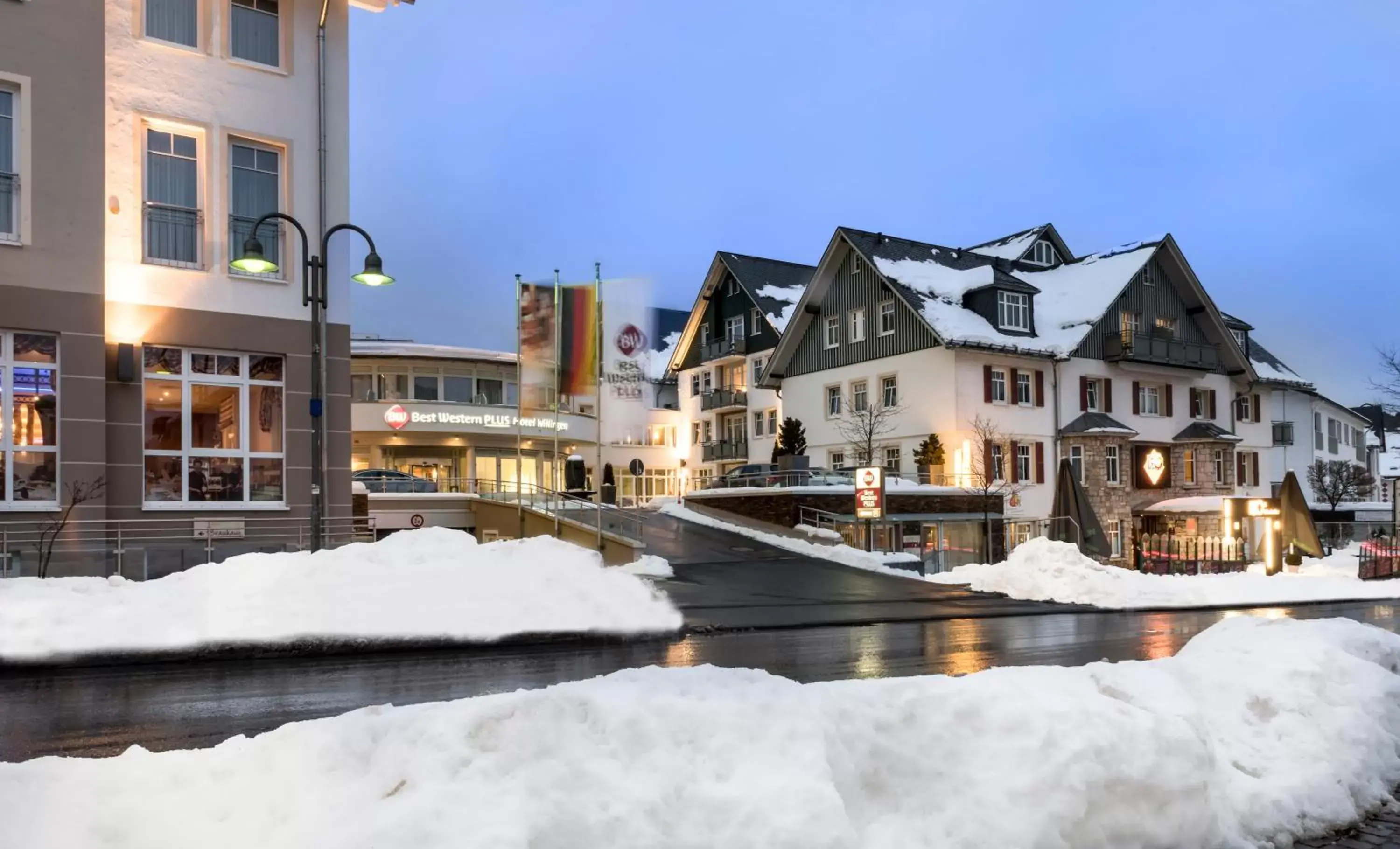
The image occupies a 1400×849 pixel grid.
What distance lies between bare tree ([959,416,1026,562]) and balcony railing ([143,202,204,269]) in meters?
27.9

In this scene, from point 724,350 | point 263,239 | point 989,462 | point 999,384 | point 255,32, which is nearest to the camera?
point 263,239

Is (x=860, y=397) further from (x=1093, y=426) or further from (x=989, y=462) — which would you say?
(x=1093, y=426)

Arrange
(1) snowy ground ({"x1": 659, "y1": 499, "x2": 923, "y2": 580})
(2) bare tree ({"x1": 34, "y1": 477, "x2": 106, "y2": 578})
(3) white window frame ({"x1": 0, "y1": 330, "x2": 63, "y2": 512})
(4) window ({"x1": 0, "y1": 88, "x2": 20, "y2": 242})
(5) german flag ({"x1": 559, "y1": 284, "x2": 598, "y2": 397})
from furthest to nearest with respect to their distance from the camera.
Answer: (1) snowy ground ({"x1": 659, "y1": 499, "x2": 923, "y2": 580}), (5) german flag ({"x1": 559, "y1": 284, "x2": 598, "y2": 397}), (4) window ({"x1": 0, "y1": 88, "x2": 20, "y2": 242}), (3) white window frame ({"x1": 0, "y1": 330, "x2": 63, "y2": 512}), (2) bare tree ({"x1": 34, "y1": 477, "x2": 106, "y2": 578})

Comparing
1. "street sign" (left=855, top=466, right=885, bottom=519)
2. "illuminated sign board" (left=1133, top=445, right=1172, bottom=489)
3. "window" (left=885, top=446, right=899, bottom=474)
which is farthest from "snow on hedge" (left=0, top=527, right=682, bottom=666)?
"illuminated sign board" (left=1133, top=445, right=1172, bottom=489)

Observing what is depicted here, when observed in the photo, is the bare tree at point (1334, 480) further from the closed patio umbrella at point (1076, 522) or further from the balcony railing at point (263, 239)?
Result: the balcony railing at point (263, 239)

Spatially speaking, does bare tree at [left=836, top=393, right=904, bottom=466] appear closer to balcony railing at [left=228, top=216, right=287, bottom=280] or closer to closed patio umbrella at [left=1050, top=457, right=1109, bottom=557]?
closed patio umbrella at [left=1050, top=457, right=1109, bottom=557]

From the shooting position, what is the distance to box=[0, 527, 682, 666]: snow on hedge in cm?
1118

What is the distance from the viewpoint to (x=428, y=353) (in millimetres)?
56656

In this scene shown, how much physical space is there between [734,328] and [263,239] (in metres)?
39.4

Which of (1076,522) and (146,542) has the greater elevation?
(146,542)

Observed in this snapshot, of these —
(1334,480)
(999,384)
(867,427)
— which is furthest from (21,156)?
(1334,480)

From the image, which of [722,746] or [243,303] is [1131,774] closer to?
[722,746]

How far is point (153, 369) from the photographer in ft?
58.9

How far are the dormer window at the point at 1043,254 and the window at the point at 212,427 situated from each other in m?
41.4
